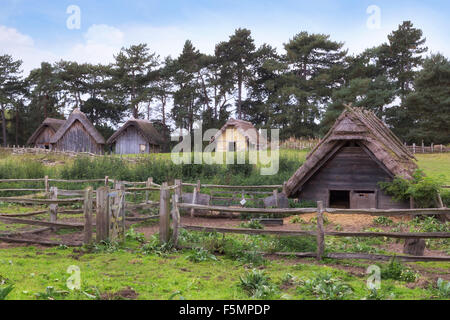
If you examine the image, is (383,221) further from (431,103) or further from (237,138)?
(431,103)

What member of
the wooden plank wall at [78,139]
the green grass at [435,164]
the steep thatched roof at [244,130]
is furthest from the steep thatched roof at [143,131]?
the green grass at [435,164]

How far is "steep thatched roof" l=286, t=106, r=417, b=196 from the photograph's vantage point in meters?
12.6

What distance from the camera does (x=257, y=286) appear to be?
519cm

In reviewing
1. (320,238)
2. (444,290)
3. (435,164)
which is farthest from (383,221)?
(435,164)

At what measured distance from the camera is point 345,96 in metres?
35.1

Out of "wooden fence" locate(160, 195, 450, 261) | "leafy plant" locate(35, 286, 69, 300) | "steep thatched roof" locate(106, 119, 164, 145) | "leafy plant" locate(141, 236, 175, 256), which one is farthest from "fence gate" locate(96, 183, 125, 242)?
"steep thatched roof" locate(106, 119, 164, 145)

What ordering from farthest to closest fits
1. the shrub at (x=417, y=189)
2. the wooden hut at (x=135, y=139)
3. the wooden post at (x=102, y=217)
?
the wooden hut at (x=135, y=139) < the shrub at (x=417, y=189) < the wooden post at (x=102, y=217)

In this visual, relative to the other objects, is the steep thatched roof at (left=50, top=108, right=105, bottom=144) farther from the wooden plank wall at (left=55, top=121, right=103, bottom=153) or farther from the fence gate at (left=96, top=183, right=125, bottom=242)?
the fence gate at (left=96, top=183, right=125, bottom=242)

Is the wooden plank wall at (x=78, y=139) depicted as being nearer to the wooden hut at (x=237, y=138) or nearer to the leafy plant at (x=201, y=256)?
the wooden hut at (x=237, y=138)

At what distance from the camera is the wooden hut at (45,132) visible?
3997cm

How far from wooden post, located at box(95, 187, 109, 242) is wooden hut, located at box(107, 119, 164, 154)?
28.5 metres

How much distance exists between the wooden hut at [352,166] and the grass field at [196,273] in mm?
4864

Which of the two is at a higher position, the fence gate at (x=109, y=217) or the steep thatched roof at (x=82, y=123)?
the steep thatched roof at (x=82, y=123)
